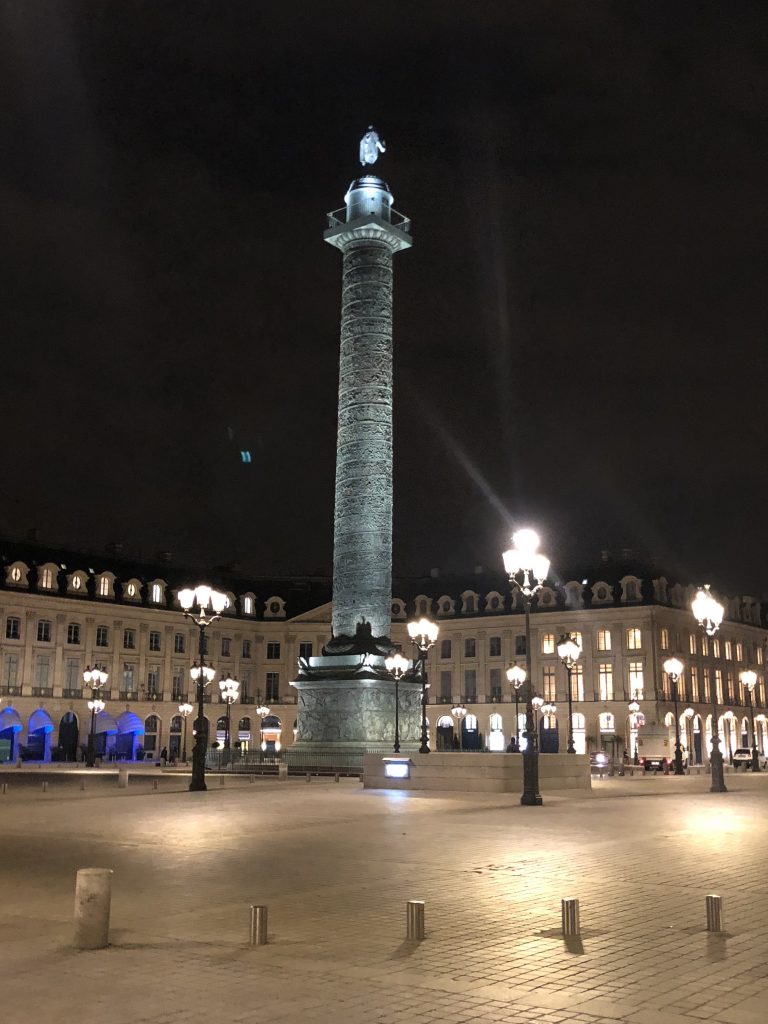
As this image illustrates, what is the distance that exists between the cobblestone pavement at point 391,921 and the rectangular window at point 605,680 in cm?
5921

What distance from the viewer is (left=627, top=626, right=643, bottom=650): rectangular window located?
257 ft

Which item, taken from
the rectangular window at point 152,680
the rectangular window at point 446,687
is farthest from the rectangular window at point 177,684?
the rectangular window at point 446,687

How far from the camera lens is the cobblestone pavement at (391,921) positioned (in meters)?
6.97

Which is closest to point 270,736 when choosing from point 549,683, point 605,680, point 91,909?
point 549,683

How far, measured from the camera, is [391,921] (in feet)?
32.0

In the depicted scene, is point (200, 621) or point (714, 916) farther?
point (200, 621)

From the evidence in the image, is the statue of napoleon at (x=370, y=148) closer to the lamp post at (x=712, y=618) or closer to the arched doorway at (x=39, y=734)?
the lamp post at (x=712, y=618)

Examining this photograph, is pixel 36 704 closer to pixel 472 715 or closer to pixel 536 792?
pixel 472 715

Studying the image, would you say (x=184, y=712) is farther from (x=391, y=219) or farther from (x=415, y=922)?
(x=415, y=922)

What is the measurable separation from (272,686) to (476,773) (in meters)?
61.1

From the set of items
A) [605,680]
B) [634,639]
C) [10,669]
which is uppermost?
[634,639]

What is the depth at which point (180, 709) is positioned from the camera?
247ft

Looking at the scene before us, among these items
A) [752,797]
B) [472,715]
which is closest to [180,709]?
[472,715]

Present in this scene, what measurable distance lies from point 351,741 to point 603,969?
36831 millimetres
